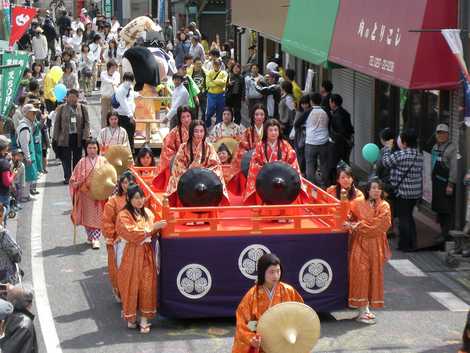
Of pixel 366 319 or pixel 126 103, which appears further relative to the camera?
pixel 126 103

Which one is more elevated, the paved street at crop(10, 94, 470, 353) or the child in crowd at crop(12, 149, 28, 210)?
the child in crowd at crop(12, 149, 28, 210)

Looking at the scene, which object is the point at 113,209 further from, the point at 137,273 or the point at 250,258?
the point at 250,258

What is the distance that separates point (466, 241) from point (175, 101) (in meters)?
8.08

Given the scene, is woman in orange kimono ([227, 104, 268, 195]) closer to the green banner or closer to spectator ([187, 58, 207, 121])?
the green banner

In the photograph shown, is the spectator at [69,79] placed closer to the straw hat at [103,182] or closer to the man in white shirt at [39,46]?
the man in white shirt at [39,46]

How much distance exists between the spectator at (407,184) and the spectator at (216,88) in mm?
9588

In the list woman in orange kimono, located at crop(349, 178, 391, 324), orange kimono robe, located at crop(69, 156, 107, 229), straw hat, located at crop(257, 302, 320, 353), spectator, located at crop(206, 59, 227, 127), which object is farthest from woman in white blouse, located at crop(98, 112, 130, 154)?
straw hat, located at crop(257, 302, 320, 353)

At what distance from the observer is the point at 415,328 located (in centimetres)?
1119

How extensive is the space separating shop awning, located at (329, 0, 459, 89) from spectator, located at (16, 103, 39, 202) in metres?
5.23

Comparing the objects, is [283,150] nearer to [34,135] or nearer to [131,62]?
[34,135]

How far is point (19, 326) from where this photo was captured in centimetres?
804

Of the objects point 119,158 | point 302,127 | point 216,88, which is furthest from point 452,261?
point 216,88

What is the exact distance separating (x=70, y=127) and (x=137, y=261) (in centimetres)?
817

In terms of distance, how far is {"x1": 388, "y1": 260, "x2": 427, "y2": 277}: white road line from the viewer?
13.4m
